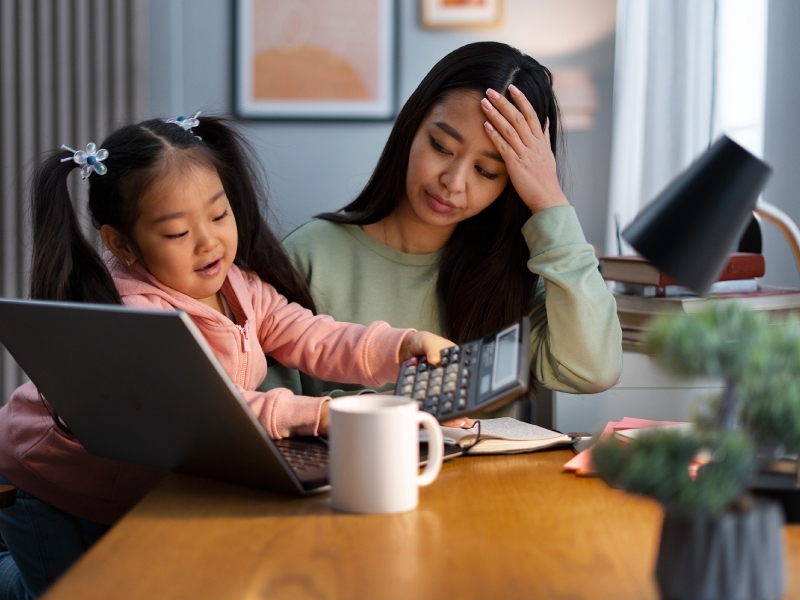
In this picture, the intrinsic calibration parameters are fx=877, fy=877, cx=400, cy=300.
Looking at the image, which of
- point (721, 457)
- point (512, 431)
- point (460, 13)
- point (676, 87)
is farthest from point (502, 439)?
point (460, 13)

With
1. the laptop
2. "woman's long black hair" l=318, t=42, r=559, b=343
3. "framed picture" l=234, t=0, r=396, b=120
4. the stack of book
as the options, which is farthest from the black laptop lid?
"framed picture" l=234, t=0, r=396, b=120

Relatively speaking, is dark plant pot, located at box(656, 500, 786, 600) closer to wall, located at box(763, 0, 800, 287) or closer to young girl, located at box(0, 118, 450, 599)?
young girl, located at box(0, 118, 450, 599)

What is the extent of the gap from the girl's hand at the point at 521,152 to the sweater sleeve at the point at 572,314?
0.12 feet

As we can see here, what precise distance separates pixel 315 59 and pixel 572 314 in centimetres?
181

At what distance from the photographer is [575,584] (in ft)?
1.89

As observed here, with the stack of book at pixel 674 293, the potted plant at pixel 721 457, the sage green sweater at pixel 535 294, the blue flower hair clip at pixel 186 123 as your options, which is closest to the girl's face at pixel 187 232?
the blue flower hair clip at pixel 186 123

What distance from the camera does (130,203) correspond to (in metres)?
1.14

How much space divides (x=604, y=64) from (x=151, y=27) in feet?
4.68

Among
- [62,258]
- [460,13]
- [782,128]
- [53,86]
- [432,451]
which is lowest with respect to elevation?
[432,451]

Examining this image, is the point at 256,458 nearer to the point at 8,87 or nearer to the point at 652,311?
the point at 652,311

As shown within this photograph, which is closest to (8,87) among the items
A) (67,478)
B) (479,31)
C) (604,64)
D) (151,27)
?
(151,27)

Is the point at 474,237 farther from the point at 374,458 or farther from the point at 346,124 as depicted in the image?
the point at 346,124

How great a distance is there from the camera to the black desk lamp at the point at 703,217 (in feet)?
2.08

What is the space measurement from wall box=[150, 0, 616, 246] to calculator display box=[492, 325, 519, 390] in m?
1.90
